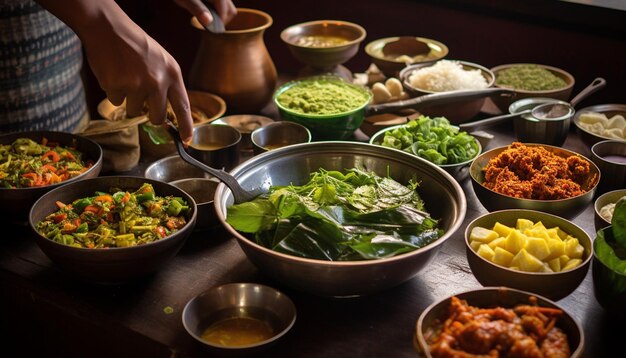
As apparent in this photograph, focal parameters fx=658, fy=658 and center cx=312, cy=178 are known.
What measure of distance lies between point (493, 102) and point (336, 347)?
5.61ft

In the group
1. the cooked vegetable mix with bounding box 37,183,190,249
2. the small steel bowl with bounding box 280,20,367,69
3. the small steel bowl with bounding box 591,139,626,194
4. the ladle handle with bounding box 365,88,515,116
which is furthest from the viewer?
the small steel bowl with bounding box 280,20,367,69

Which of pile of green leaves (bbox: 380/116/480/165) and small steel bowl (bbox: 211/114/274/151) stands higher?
pile of green leaves (bbox: 380/116/480/165)

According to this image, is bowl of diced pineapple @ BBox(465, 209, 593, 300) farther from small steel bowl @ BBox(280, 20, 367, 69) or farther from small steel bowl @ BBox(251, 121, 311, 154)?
small steel bowl @ BBox(280, 20, 367, 69)

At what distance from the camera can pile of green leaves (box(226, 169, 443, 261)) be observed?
1.73 metres

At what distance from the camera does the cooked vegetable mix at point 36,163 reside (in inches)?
83.9

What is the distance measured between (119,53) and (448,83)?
1.49 m

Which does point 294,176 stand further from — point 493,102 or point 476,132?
point 493,102

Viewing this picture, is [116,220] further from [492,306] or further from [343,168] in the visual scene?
[492,306]

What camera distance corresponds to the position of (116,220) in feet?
6.29

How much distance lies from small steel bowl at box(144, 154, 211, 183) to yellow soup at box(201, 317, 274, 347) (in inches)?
33.3

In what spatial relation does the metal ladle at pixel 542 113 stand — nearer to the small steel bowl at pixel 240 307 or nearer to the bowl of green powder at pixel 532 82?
the bowl of green powder at pixel 532 82

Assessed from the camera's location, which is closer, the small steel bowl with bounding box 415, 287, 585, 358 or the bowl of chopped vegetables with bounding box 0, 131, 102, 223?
the small steel bowl with bounding box 415, 287, 585, 358

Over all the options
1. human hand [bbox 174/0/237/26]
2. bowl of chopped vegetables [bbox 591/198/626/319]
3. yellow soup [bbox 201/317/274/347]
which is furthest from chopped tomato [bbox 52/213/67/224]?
bowl of chopped vegetables [bbox 591/198/626/319]

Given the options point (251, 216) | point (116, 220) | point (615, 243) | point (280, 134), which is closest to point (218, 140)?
point (280, 134)
